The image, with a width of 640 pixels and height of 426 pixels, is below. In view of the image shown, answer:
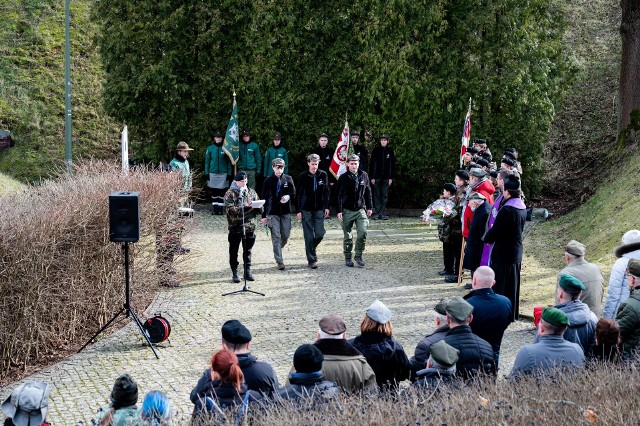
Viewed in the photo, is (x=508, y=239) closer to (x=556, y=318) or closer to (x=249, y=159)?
(x=556, y=318)

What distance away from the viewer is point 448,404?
7.26m

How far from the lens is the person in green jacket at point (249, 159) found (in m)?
23.9

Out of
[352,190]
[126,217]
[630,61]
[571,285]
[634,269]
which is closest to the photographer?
[571,285]

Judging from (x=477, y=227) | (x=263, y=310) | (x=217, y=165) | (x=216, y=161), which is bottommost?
(x=263, y=310)

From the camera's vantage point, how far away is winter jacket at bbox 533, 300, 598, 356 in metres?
9.09

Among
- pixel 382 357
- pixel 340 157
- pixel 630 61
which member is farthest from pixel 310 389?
pixel 630 61

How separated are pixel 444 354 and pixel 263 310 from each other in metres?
6.70

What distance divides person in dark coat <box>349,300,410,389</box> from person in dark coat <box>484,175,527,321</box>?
5105 millimetres

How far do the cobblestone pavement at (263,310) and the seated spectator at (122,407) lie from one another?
2668 mm

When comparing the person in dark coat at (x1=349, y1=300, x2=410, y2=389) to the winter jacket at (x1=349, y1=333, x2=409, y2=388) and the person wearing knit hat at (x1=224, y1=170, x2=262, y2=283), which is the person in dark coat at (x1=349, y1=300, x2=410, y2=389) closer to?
the winter jacket at (x1=349, y1=333, x2=409, y2=388)

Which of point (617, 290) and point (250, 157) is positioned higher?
point (250, 157)

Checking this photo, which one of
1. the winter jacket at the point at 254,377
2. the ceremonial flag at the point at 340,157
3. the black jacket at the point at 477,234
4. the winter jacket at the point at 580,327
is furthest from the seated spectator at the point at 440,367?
the ceremonial flag at the point at 340,157

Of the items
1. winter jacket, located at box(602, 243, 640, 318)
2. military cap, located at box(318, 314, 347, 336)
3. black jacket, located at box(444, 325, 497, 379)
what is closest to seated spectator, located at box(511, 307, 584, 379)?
black jacket, located at box(444, 325, 497, 379)

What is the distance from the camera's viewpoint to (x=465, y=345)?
328 inches
